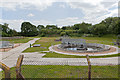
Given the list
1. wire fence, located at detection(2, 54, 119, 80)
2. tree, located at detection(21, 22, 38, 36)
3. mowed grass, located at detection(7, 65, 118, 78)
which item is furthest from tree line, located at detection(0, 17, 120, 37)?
mowed grass, located at detection(7, 65, 118, 78)

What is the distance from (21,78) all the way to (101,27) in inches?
1753

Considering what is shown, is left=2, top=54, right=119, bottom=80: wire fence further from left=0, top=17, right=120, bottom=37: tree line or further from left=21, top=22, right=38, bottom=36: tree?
left=21, top=22, right=38, bottom=36: tree

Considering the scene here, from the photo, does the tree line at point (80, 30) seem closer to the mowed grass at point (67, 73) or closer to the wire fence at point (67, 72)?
the wire fence at point (67, 72)

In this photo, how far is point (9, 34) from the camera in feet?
138

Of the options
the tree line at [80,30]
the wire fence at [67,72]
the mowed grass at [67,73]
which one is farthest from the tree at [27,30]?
the mowed grass at [67,73]

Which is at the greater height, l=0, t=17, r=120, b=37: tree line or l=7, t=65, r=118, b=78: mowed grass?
l=0, t=17, r=120, b=37: tree line

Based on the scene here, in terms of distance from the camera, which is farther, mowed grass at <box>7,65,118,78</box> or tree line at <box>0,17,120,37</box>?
tree line at <box>0,17,120,37</box>

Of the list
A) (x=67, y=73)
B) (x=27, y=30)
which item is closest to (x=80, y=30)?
(x=27, y=30)

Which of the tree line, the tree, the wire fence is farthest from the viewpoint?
the tree

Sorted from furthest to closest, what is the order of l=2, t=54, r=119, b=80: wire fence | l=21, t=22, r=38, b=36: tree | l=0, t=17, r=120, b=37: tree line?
l=21, t=22, r=38, b=36: tree, l=0, t=17, r=120, b=37: tree line, l=2, t=54, r=119, b=80: wire fence

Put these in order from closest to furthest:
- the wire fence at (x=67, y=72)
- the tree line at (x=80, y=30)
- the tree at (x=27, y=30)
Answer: the wire fence at (x=67, y=72) < the tree line at (x=80, y=30) < the tree at (x=27, y=30)

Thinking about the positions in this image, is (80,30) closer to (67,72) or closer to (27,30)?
(27,30)

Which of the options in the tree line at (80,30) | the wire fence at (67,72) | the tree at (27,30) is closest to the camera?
the wire fence at (67,72)

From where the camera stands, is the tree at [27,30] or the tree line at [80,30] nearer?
the tree line at [80,30]
